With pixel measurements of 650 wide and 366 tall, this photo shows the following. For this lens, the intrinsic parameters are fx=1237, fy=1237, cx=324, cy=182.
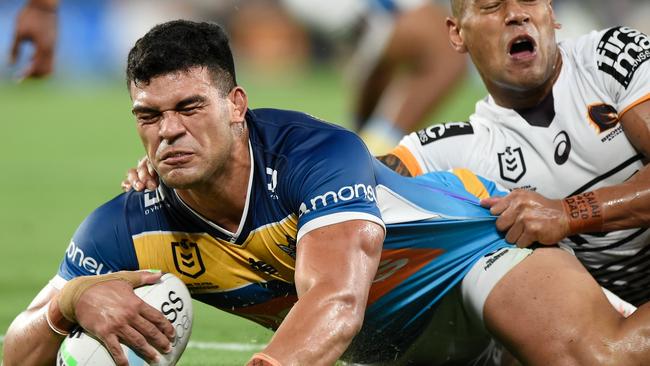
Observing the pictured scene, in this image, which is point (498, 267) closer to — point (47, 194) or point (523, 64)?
point (523, 64)

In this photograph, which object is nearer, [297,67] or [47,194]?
[47,194]

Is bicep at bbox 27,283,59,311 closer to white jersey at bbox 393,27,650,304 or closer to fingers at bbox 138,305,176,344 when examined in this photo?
fingers at bbox 138,305,176,344

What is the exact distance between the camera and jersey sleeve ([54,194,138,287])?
5.21 meters

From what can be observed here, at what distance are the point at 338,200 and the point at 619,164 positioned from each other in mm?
1822

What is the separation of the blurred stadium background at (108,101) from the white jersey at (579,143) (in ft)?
4.95

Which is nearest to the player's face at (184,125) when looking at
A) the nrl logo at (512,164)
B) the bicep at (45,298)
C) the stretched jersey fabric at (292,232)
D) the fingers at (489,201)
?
the stretched jersey fabric at (292,232)

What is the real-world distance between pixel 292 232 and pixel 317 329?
2.44 ft

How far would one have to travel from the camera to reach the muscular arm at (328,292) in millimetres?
4285

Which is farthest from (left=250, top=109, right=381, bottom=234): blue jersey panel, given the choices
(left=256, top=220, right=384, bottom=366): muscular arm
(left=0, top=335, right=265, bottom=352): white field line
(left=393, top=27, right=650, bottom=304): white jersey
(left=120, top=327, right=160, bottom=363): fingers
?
(left=0, top=335, right=265, bottom=352): white field line

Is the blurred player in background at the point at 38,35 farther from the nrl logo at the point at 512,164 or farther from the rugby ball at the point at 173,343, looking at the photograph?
the nrl logo at the point at 512,164

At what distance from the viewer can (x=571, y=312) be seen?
5.05 meters

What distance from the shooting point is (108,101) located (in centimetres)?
2316

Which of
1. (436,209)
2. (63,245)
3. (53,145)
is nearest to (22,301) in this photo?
(63,245)

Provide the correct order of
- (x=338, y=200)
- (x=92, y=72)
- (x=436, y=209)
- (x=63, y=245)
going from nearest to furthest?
(x=338, y=200) < (x=436, y=209) < (x=63, y=245) < (x=92, y=72)
